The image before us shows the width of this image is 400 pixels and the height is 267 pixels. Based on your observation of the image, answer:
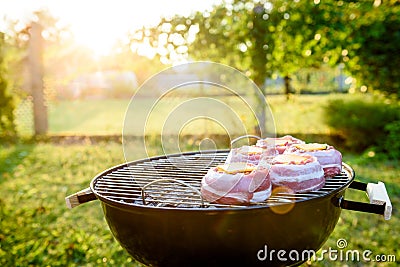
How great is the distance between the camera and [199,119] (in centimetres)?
962

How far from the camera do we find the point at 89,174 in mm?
6281

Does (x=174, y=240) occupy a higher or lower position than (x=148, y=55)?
lower

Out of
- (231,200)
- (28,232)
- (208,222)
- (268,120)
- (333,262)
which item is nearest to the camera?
(208,222)

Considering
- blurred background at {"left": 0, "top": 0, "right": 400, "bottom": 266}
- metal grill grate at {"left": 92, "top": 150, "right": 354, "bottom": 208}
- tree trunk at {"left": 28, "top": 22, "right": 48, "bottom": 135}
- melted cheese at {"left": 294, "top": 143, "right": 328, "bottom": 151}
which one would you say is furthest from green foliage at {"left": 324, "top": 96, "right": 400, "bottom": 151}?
tree trunk at {"left": 28, "top": 22, "right": 48, "bottom": 135}

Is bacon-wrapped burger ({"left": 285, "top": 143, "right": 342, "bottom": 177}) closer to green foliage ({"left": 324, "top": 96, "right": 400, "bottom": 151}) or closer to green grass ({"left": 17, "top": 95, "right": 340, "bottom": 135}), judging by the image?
green grass ({"left": 17, "top": 95, "right": 340, "bottom": 135})

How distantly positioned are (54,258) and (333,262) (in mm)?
2361

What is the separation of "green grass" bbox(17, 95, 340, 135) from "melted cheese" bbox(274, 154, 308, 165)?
3194 mm

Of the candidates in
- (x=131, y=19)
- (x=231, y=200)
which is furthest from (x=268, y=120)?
(x=231, y=200)

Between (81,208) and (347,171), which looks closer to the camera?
(347,171)

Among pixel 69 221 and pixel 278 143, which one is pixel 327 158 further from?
pixel 69 221

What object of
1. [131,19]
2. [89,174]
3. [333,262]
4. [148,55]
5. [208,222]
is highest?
[131,19]

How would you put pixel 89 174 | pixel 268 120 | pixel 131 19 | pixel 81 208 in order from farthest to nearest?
1. pixel 268 120
2. pixel 131 19
3. pixel 89 174
4. pixel 81 208

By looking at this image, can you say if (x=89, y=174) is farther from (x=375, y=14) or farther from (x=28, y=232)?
(x=375, y=14)

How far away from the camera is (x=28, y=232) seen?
4230 mm
